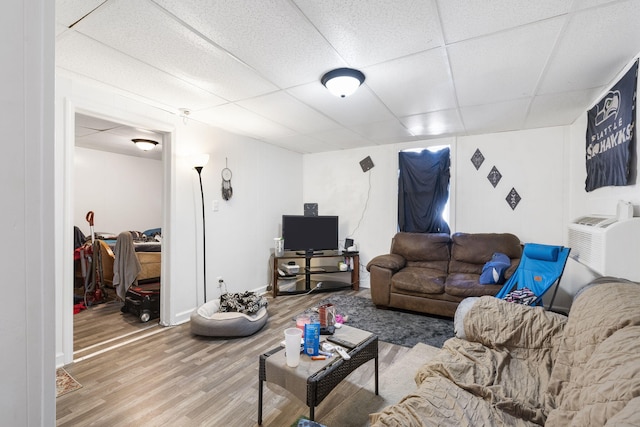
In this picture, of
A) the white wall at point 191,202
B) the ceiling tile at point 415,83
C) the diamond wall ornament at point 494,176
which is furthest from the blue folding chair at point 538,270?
the white wall at point 191,202

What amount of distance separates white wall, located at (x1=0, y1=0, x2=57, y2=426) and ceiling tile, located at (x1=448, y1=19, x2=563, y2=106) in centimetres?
211

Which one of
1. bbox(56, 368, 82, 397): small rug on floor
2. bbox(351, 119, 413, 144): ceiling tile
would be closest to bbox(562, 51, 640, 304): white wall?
bbox(351, 119, 413, 144): ceiling tile

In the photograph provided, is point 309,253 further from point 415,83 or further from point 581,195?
point 581,195

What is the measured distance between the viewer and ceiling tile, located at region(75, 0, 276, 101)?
5.37 ft

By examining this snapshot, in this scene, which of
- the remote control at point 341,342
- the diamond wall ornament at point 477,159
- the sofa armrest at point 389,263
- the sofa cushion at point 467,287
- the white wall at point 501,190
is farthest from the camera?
the diamond wall ornament at point 477,159

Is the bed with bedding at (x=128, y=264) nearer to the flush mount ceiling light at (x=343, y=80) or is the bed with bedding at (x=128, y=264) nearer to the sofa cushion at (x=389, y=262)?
the sofa cushion at (x=389, y=262)

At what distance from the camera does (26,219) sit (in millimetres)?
418

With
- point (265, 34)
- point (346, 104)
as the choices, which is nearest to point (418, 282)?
point (346, 104)

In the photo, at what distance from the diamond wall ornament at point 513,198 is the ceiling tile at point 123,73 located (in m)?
3.63

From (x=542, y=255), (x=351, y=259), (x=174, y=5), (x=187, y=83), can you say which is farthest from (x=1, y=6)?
(x=351, y=259)

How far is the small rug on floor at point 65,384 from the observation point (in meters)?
2.08

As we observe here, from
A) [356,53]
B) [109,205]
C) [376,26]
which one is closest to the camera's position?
[376,26]

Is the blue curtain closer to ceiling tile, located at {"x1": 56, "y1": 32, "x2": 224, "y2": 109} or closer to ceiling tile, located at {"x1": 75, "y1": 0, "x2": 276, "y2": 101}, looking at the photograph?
ceiling tile, located at {"x1": 75, "y1": 0, "x2": 276, "y2": 101}

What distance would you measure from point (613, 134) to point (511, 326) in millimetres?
1763
